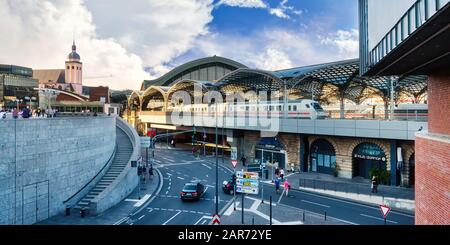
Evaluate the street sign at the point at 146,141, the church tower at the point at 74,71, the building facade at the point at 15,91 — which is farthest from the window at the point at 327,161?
the church tower at the point at 74,71

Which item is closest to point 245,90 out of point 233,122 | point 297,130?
point 233,122

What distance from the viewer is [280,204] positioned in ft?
87.5

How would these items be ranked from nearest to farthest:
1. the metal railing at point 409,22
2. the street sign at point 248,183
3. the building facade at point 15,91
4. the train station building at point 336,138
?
the metal railing at point 409,22 < the street sign at point 248,183 < the train station building at point 336,138 < the building facade at point 15,91

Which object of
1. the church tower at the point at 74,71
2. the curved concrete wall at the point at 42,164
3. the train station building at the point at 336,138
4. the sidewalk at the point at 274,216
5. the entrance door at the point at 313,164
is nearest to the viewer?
the curved concrete wall at the point at 42,164

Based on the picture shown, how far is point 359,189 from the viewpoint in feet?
95.6

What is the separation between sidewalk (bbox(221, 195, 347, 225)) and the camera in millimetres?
21359

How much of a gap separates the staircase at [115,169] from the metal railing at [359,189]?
1755cm

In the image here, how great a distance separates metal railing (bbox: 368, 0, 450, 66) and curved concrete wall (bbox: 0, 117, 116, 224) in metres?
19.2

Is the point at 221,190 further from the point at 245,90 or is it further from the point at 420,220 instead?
the point at 245,90

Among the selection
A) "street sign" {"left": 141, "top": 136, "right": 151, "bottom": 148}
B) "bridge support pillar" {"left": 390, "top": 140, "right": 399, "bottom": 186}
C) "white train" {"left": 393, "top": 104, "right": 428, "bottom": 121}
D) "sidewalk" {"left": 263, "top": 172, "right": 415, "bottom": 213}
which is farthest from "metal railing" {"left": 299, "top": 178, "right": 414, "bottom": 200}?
"street sign" {"left": 141, "top": 136, "right": 151, "bottom": 148}

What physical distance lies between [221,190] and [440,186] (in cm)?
2270

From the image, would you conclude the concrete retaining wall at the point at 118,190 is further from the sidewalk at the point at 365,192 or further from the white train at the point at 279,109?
the white train at the point at 279,109

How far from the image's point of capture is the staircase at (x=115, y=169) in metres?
25.5

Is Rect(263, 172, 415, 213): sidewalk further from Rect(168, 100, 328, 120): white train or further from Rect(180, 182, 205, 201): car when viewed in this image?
Rect(180, 182, 205, 201): car
